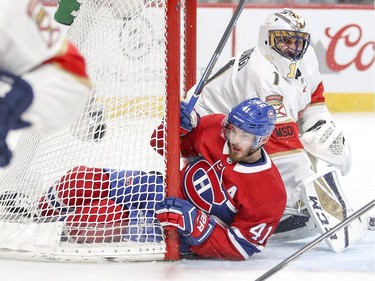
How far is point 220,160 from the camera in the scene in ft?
10.4

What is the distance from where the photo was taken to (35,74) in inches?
66.0

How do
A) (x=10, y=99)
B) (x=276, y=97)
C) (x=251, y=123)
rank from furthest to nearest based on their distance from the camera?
(x=276, y=97) < (x=251, y=123) < (x=10, y=99)

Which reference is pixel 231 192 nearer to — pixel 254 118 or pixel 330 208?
pixel 254 118

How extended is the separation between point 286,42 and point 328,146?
18.0 inches

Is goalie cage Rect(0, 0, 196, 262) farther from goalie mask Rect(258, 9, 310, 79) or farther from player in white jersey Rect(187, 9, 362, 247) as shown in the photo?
goalie mask Rect(258, 9, 310, 79)

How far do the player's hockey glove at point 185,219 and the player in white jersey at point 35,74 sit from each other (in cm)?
134

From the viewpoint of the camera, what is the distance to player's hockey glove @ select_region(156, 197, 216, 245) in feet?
9.95

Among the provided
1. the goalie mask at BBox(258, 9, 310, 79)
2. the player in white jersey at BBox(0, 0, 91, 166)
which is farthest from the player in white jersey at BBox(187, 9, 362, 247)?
the player in white jersey at BBox(0, 0, 91, 166)

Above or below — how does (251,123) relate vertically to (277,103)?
above

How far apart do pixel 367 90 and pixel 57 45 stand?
5.42 meters

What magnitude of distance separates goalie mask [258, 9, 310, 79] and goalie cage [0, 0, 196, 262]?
54cm

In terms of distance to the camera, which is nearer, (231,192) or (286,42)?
(231,192)

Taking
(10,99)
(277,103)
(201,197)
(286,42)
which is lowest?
(201,197)

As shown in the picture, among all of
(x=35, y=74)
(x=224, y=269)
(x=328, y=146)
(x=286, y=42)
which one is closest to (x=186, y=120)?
(x=224, y=269)
